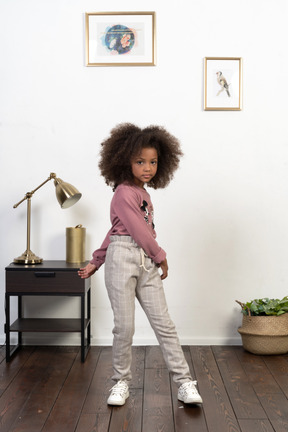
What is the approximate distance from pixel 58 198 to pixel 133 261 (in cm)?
86

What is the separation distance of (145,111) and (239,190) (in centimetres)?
71

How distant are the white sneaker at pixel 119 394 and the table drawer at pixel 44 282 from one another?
0.74 meters

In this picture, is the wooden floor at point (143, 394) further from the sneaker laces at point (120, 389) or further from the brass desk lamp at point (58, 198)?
the brass desk lamp at point (58, 198)

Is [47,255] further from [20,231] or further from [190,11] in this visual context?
[190,11]

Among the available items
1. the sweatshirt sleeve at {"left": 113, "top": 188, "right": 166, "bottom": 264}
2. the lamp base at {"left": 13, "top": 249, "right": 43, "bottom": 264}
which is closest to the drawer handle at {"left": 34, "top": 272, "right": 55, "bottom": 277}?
the lamp base at {"left": 13, "top": 249, "right": 43, "bottom": 264}

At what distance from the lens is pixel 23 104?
320 centimetres

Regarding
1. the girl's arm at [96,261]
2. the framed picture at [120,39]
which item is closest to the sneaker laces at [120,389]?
the girl's arm at [96,261]

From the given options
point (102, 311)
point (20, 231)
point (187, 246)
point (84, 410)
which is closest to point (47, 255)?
point (20, 231)

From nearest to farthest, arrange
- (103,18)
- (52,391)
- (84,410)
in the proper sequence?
(84,410) → (52,391) → (103,18)

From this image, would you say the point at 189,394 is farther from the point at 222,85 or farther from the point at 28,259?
the point at 222,85

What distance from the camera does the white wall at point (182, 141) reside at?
3166mm

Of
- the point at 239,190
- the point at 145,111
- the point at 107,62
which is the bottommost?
the point at 239,190

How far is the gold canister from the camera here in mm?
3047

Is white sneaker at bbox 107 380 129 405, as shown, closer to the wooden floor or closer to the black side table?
the wooden floor
